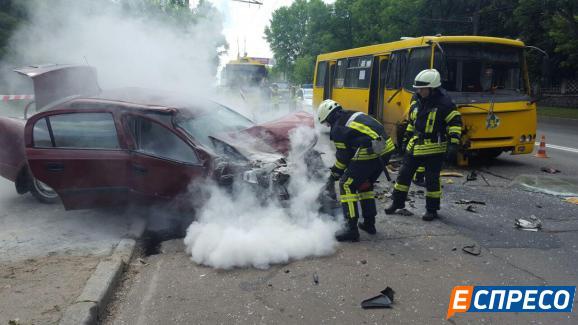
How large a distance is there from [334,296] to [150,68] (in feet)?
22.9

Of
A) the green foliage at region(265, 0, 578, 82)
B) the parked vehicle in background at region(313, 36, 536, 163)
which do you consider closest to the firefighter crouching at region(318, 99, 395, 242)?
the parked vehicle in background at region(313, 36, 536, 163)

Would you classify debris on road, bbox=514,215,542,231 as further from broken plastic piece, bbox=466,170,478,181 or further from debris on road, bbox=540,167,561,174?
debris on road, bbox=540,167,561,174

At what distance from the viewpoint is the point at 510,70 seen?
870 centimetres

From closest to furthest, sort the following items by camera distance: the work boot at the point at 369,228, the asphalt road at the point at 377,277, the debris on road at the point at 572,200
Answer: the asphalt road at the point at 377,277
the work boot at the point at 369,228
the debris on road at the point at 572,200

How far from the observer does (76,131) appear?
527 centimetres

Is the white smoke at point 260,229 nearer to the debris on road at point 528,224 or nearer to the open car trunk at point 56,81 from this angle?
the debris on road at point 528,224

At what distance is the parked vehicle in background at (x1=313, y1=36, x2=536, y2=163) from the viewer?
805cm

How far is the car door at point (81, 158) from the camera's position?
5.10 m

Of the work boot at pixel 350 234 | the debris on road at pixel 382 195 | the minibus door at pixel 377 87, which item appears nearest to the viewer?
the work boot at pixel 350 234

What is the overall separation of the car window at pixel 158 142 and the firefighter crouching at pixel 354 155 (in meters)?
1.53

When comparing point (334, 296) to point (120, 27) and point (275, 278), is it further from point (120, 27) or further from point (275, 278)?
point (120, 27)

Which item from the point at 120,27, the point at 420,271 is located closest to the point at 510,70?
the point at 420,271

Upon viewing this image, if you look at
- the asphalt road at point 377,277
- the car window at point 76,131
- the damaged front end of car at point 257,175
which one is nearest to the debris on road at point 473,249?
the asphalt road at point 377,277

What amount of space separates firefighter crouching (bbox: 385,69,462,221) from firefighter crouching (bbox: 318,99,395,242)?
822 mm
